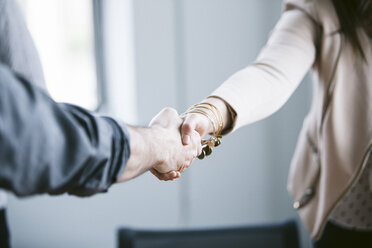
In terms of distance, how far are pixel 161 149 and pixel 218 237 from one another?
657 mm

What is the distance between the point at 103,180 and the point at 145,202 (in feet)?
5.16

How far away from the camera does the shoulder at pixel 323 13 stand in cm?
92

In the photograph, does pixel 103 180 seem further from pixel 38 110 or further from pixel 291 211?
pixel 291 211

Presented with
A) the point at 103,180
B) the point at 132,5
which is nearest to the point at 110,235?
the point at 132,5

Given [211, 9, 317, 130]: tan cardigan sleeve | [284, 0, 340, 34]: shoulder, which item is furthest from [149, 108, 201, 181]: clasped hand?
[284, 0, 340, 34]: shoulder

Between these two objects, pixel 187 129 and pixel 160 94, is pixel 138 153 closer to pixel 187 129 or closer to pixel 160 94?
pixel 187 129

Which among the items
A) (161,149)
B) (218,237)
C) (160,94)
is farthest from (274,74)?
Answer: (160,94)

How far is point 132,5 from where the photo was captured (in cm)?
195

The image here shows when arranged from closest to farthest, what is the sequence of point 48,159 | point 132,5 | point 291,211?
1. point 48,159
2. point 132,5
3. point 291,211

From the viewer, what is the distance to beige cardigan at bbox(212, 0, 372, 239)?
908mm

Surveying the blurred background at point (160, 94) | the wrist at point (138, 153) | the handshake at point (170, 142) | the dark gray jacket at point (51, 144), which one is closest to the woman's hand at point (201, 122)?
the handshake at point (170, 142)

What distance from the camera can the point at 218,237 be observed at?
1258 mm

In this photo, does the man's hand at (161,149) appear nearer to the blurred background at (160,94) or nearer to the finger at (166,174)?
the finger at (166,174)

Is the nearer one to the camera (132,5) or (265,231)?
(265,231)
